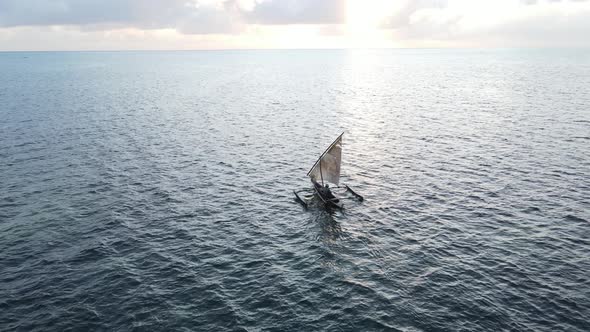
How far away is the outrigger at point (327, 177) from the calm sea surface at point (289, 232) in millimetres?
2110

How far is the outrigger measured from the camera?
60812 millimetres

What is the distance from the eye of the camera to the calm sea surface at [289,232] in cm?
3756

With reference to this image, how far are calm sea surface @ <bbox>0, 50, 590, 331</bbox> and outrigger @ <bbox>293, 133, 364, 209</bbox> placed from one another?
2.11 meters

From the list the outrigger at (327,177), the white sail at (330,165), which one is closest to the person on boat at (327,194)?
the outrigger at (327,177)

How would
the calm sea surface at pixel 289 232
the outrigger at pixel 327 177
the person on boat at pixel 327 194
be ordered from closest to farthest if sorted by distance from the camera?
the calm sea surface at pixel 289 232, the person on boat at pixel 327 194, the outrigger at pixel 327 177

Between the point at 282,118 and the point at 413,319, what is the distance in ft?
331

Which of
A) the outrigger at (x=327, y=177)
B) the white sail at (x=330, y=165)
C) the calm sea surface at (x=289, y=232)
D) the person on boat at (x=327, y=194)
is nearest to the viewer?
the calm sea surface at (x=289, y=232)

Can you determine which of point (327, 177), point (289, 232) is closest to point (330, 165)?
point (327, 177)

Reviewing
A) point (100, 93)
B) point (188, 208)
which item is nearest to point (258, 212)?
point (188, 208)

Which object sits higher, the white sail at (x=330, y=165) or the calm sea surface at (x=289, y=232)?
the white sail at (x=330, y=165)

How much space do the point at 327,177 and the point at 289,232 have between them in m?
15.0

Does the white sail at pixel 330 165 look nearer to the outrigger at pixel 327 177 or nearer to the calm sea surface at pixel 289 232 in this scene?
the outrigger at pixel 327 177

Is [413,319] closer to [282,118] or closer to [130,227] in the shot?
[130,227]

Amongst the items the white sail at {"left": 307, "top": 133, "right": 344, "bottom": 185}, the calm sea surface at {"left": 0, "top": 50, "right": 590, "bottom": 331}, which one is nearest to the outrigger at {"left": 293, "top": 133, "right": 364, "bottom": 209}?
the white sail at {"left": 307, "top": 133, "right": 344, "bottom": 185}
